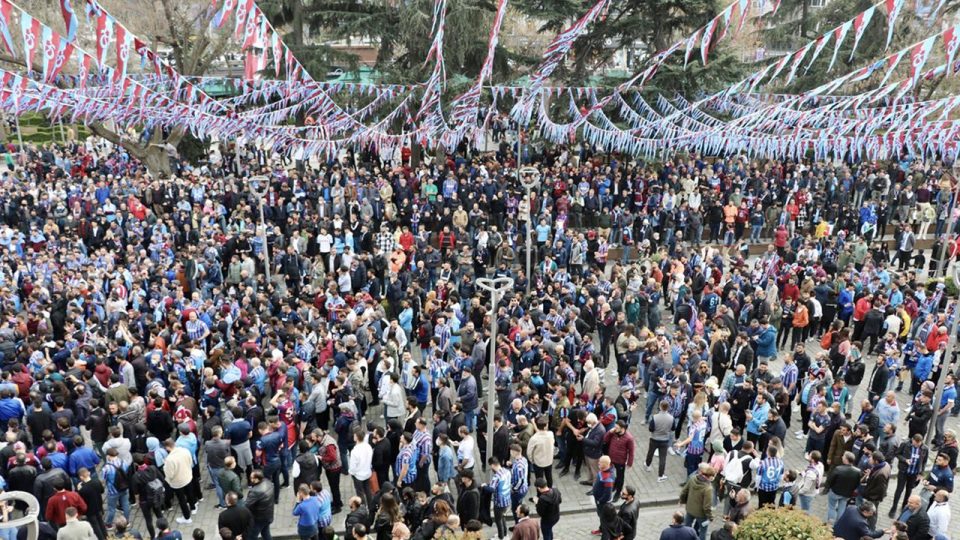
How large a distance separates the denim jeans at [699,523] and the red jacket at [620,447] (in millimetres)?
1020

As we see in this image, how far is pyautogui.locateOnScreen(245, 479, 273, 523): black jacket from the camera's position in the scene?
8.78 m

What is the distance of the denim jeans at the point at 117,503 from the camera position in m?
9.67

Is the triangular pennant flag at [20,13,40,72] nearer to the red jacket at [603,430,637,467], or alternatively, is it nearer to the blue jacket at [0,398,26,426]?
the blue jacket at [0,398,26,426]

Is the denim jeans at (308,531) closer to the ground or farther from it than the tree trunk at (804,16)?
closer to the ground

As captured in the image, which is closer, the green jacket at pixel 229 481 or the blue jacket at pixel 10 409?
the green jacket at pixel 229 481

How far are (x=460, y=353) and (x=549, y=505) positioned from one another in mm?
3699

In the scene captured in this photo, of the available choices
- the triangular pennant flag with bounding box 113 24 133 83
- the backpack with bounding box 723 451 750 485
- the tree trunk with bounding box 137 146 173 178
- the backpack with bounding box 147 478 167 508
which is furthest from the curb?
the tree trunk with bounding box 137 146 173 178

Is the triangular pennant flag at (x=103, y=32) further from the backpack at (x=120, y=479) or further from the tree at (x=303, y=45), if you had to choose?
the tree at (x=303, y=45)

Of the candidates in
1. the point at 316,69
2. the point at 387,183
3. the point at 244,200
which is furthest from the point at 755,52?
the point at 244,200

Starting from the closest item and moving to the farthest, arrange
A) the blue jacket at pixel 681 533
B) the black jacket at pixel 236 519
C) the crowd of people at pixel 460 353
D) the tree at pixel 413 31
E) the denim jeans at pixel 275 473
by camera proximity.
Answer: the blue jacket at pixel 681 533 → the black jacket at pixel 236 519 → the crowd of people at pixel 460 353 → the denim jeans at pixel 275 473 → the tree at pixel 413 31

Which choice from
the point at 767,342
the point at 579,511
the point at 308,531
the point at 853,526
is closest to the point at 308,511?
the point at 308,531

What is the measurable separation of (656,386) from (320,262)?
25.7 ft

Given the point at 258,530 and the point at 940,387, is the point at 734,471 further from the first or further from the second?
the point at 258,530

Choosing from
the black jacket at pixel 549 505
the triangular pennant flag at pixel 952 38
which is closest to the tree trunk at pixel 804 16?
the triangular pennant flag at pixel 952 38
